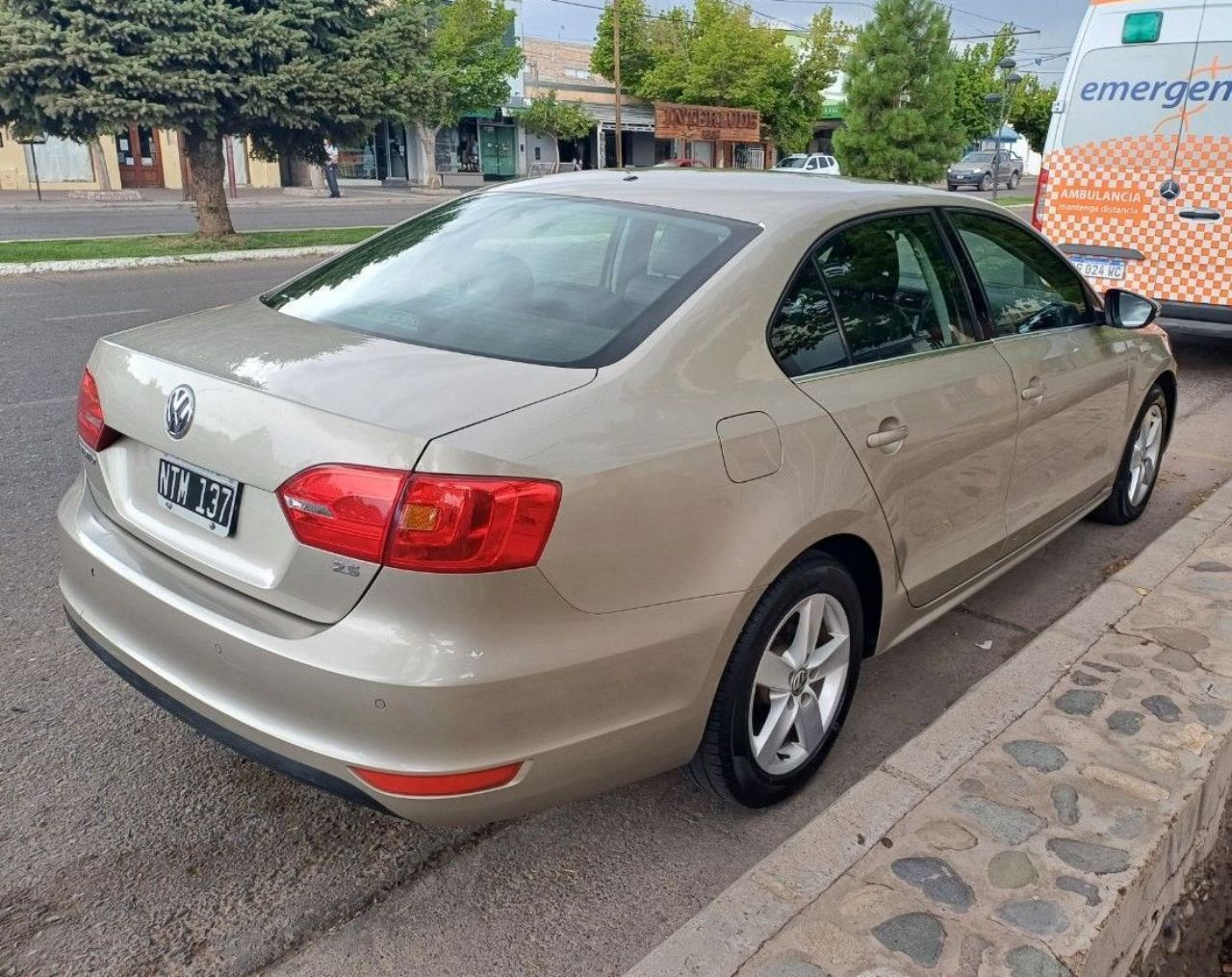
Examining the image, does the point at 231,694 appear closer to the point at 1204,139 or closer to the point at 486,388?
the point at 486,388

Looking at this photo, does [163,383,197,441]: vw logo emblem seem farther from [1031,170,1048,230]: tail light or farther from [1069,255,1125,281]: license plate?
[1031,170,1048,230]: tail light

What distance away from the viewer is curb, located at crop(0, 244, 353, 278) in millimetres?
13617

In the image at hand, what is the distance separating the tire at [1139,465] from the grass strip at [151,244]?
13790mm

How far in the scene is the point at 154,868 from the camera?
2.56m

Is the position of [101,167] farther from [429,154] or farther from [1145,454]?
[1145,454]

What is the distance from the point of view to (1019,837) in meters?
2.53

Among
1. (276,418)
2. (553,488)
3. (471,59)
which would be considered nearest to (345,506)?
(276,418)

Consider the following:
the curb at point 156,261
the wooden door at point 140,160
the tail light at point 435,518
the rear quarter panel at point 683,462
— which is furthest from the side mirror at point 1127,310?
the wooden door at point 140,160

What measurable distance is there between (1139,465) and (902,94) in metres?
22.5

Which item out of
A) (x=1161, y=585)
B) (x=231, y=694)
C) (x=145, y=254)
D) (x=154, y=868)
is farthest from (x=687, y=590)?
(x=145, y=254)

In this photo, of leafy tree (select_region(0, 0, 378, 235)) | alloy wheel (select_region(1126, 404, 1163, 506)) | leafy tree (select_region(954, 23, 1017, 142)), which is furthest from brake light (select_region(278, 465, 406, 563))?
leafy tree (select_region(954, 23, 1017, 142))

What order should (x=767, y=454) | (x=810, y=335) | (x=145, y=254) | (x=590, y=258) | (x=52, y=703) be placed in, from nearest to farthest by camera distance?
1. (x=767, y=454)
2. (x=810, y=335)
3. (x=590, y=258)
4. (x=52, y=703)
5. (x=145, y=254)

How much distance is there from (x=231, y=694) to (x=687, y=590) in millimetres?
989

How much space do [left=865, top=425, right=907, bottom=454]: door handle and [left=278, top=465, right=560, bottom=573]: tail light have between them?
108 centimetres
